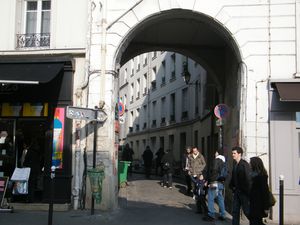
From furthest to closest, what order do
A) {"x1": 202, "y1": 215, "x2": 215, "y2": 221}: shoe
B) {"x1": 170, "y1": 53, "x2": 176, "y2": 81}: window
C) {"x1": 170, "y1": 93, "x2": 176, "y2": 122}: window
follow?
{"x1": 170, "y1": 93, "x2": 176, "y2": 122}: window → {"x1": 170, "y1": 53, "x2": 176, "y2": 81}: window → {"x1": 202, "y1": 215, "x2": 215, "y2": 221}: shoe

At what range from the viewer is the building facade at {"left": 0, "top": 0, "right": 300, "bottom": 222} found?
1127cm

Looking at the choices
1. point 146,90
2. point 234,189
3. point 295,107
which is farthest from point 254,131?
point 146,90

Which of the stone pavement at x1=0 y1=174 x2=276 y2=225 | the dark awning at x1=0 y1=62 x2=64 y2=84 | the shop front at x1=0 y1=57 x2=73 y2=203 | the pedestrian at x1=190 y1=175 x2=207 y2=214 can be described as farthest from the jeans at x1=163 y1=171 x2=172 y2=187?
the dark awning at x1=0 y1=62 x2=64 y2=84

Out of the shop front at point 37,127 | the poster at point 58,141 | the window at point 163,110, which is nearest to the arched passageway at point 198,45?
the shop front at point 37,127

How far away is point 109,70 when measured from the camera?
1217cm

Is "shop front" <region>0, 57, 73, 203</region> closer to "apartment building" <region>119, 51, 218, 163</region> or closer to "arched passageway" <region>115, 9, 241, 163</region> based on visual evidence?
"arched passageway" <region>115, 9, 241, 163</region>

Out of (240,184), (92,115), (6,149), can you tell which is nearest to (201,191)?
(240,184)

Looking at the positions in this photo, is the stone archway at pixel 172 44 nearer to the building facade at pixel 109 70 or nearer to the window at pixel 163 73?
the building facade at pixel 109 70

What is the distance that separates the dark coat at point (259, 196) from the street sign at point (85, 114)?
439 cm

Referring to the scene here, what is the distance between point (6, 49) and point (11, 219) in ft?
15.6

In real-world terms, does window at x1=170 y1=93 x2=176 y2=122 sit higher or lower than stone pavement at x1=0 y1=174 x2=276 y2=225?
higher

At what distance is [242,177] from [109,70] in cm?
503

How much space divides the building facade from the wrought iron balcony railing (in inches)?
1.1

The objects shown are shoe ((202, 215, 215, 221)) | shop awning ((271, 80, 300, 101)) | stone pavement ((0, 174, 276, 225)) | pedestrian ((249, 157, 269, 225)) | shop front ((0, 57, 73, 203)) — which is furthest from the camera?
shop front ((0, 57, 73, 203))
